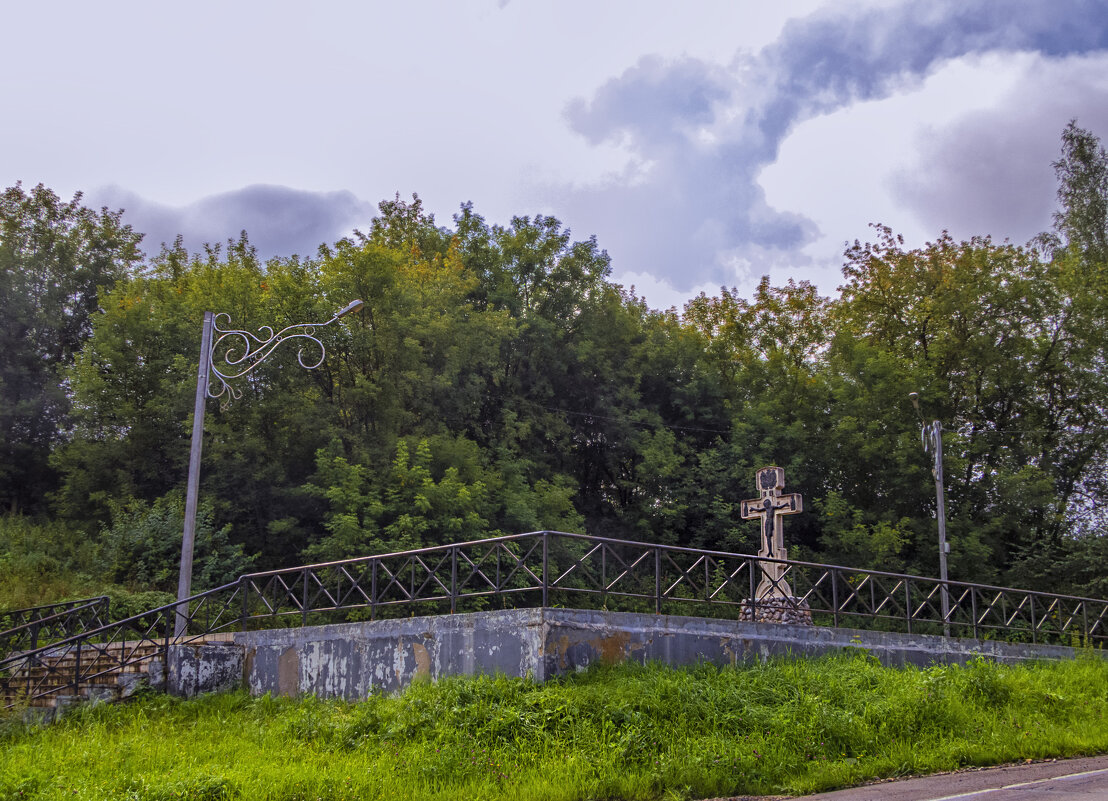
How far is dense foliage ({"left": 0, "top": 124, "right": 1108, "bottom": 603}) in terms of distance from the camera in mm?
26328

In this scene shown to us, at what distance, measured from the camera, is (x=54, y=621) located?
676 inches

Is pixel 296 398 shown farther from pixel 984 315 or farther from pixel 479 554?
pixel 984 315

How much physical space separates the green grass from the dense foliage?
513 inches

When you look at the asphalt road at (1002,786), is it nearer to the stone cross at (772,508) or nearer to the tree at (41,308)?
the stone cross at (772,508)

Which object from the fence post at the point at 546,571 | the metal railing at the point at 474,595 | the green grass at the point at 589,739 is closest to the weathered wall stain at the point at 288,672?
the metal railing at the point at 474,595

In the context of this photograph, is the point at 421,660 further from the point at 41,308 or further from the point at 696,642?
the point at 41,308

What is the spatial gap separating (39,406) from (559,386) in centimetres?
1830

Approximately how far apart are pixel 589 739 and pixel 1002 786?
3.78 m

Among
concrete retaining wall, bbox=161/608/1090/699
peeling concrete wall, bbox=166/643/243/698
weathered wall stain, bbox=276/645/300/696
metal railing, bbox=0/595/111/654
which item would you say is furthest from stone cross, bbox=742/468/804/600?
metal railing, bbox=0/595/111/654

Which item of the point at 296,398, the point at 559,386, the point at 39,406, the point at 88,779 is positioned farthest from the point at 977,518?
the point at 39,406

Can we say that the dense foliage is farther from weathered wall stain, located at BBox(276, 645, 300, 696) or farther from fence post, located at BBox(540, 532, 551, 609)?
fence post, located at BBox(540, 532, 551, 609)

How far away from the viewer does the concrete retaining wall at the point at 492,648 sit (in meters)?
10.1

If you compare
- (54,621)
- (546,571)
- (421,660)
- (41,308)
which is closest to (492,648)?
(546,571)

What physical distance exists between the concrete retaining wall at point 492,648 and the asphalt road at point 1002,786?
9.94 ft
